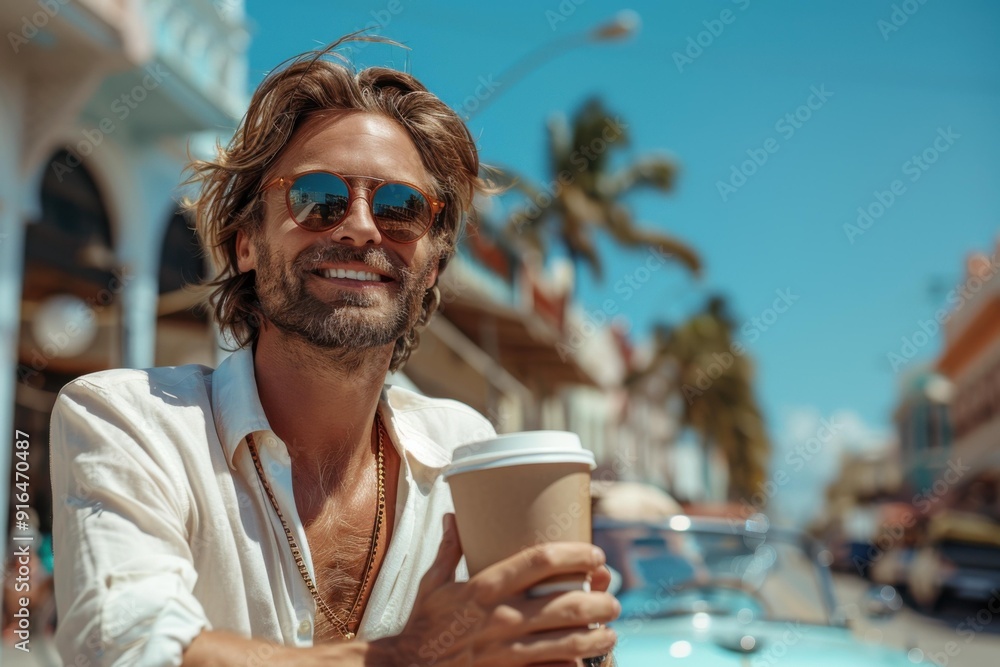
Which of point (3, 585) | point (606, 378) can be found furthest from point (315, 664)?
point (606, 378)

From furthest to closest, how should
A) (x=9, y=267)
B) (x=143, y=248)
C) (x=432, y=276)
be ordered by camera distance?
(x=143, y=248) → (x=9, y=267) → (x=432, y=276)

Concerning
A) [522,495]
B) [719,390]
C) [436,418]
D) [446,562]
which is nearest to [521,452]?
[522,495]

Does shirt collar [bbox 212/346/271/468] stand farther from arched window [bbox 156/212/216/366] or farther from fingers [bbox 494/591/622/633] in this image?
arched window [bbox 156/212/216/366]

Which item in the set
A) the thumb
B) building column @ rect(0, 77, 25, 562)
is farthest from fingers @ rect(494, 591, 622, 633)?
building column @ rect(0, 77, 25, 562)

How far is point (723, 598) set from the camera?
181 inches

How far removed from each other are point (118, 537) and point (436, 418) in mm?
869

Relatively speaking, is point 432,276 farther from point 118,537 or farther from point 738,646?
point 738,646

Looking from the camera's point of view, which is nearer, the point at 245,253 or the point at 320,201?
the point at 320,201

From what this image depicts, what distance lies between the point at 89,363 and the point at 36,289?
2.77ft

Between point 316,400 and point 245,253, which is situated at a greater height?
point 245,253

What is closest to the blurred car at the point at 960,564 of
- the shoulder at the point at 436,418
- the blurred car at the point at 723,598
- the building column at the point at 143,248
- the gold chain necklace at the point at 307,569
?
the blurred car at the point at 723,598

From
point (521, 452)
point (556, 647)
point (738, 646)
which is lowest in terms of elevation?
point (738, 646)

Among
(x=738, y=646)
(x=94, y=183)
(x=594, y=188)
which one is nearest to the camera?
(x=738, y=646)

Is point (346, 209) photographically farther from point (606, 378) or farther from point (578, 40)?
point (606, 378)
